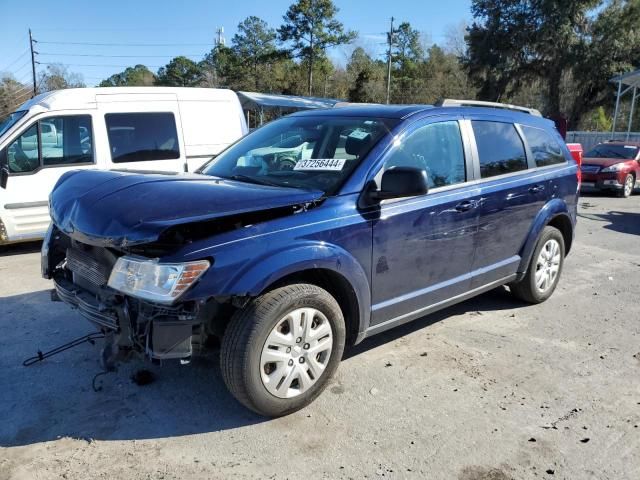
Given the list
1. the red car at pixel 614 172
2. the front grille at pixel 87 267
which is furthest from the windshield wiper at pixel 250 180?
the red car at pixel 614 172

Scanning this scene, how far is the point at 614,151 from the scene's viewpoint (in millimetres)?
15562

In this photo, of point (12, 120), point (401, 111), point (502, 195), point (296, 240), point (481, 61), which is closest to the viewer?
point (296, 240)

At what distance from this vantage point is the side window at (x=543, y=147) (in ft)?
16.1

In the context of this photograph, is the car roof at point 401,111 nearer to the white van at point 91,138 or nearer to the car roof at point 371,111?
the car roof at point 371,111

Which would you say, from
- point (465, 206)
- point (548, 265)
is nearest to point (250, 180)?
point (465, 206)

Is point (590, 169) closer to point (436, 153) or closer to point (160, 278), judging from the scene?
point (436, 153)

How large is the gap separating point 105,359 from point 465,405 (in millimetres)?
2224

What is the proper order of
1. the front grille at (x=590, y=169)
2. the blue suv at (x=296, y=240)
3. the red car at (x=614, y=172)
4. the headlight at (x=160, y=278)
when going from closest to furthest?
the headlight at (x=160, y=278) < the blue suv at (x=296, y=240) < the red car at (x=614, y=172) < the front grille at (x=590, y=169)

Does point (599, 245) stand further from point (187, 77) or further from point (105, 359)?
point (187, 77)

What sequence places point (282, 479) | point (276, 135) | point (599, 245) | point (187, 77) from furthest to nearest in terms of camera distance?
point (187, 77) → point (599, 245) → point (276, 135) → point (282, 479)

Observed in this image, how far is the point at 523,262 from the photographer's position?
188 inches

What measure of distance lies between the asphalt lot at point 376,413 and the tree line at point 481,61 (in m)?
36.7

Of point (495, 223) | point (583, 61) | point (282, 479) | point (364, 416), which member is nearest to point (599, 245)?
point (495, 223)

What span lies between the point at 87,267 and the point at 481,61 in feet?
132
